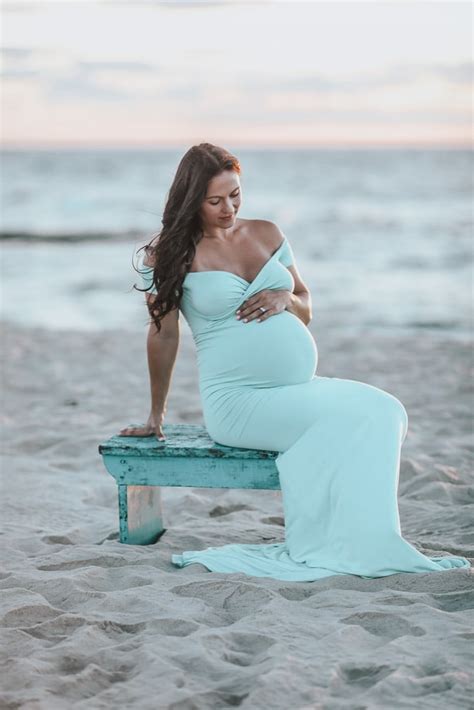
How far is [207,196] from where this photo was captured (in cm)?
412

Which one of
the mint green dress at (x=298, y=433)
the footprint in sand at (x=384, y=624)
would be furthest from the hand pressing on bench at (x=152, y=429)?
the footprint in sand at (x=384, y=624)

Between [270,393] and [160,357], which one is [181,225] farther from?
[270,393]

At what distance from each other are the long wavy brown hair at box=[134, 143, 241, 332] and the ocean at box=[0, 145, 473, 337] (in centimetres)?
116

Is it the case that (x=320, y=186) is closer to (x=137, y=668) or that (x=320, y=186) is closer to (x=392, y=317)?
(x=392, y=317)

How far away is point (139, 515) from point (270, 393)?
0.84 metres

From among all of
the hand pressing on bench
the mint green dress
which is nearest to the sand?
the mint green dress

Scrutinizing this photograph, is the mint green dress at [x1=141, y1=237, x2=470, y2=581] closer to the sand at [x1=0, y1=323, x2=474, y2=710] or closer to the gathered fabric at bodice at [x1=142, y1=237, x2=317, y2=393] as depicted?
the gathered fabric at bodice at [x1=142, y1=237, x2=317, y2=393]

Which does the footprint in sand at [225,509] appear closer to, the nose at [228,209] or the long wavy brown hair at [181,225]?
the long wavy brown hair at [181,225]

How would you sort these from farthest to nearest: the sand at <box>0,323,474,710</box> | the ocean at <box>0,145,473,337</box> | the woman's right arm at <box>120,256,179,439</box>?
the ocean at <box>0,145,473,337</box>
the woman's right arm at <box>120,256,179,439</box>
the sand at <box>0,323,474,710</box>

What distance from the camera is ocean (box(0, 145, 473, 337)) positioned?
13133 millimetres

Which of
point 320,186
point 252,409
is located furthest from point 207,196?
point 320,186

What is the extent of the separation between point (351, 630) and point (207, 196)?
74.7 inches

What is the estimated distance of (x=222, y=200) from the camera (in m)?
4.13

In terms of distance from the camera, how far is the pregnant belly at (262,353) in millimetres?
4172
